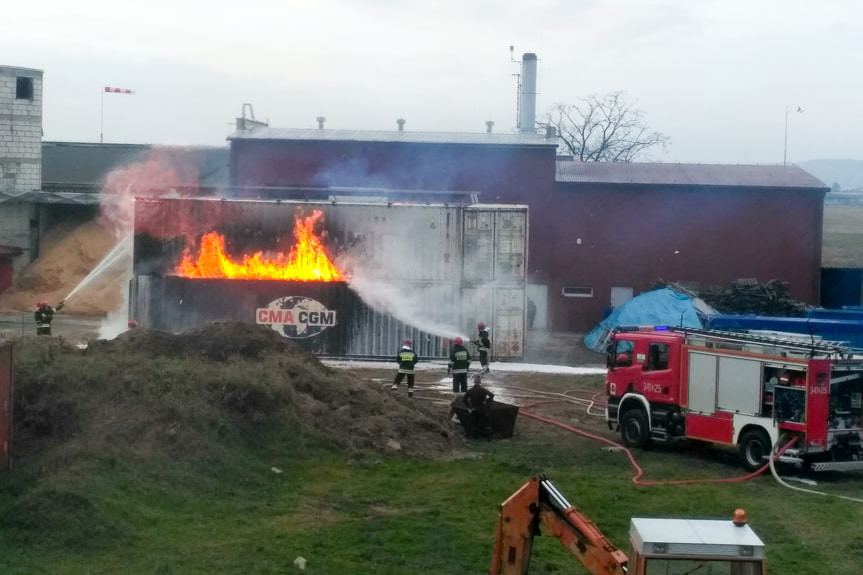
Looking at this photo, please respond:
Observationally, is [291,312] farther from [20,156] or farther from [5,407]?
[20,156]

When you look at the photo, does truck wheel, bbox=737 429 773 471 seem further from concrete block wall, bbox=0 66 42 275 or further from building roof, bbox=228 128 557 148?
concrete block wall, bbox=0 66 42 275

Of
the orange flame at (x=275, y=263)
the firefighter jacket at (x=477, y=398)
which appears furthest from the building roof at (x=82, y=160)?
the firefighter jacket at (x=477, y=398)

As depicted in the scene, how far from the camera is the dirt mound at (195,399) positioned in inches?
619

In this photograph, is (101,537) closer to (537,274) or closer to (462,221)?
(462,221)

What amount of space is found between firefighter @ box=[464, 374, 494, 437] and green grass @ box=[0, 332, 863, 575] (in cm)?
47

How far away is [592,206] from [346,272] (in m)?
13.2

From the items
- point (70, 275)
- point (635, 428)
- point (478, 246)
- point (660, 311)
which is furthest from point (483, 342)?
point (70, 275)

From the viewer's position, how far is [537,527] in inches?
345

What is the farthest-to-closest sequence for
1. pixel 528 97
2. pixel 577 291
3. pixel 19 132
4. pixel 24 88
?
1. pixel 528 97
2. pixel 24 88
3. pixel 19 132
4. pixel 577 291

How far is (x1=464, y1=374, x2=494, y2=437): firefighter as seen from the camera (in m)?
20.3

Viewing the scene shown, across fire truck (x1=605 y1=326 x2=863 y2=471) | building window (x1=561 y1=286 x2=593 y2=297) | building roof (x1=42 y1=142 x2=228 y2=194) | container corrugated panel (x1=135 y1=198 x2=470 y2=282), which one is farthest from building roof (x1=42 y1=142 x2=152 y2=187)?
fire truck (x1=605 y1=326 x2=863 y2=471)

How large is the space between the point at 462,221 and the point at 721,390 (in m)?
13.3

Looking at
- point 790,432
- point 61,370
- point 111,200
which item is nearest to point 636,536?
point 790,432

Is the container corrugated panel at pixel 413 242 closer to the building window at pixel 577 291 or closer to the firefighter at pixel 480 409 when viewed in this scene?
the firefighter at pixel 480 409
